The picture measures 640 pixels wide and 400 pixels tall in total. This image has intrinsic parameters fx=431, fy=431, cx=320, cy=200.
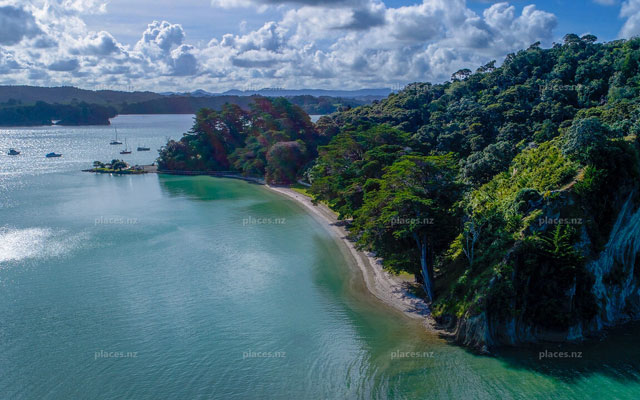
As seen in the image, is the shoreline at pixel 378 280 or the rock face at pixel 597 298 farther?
the shoreline at pixel 378 280

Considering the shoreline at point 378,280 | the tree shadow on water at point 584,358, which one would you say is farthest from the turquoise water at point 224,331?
the shoreline at point 378,280

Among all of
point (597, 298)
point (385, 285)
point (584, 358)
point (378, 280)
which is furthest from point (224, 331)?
point (597, 298)

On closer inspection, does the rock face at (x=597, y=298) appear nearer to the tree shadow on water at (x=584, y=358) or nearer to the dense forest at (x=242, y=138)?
the tree shadow on water at (x=584, y=358)

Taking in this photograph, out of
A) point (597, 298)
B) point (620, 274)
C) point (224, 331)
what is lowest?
point (224, 331)

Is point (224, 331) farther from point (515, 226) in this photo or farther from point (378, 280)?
point (515, 226)

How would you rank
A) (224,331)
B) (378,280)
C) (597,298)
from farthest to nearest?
(378,280)
(224,331)
(597,298)

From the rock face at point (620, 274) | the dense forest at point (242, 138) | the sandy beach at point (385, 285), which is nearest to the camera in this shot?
the rock face at point (620, 274)
